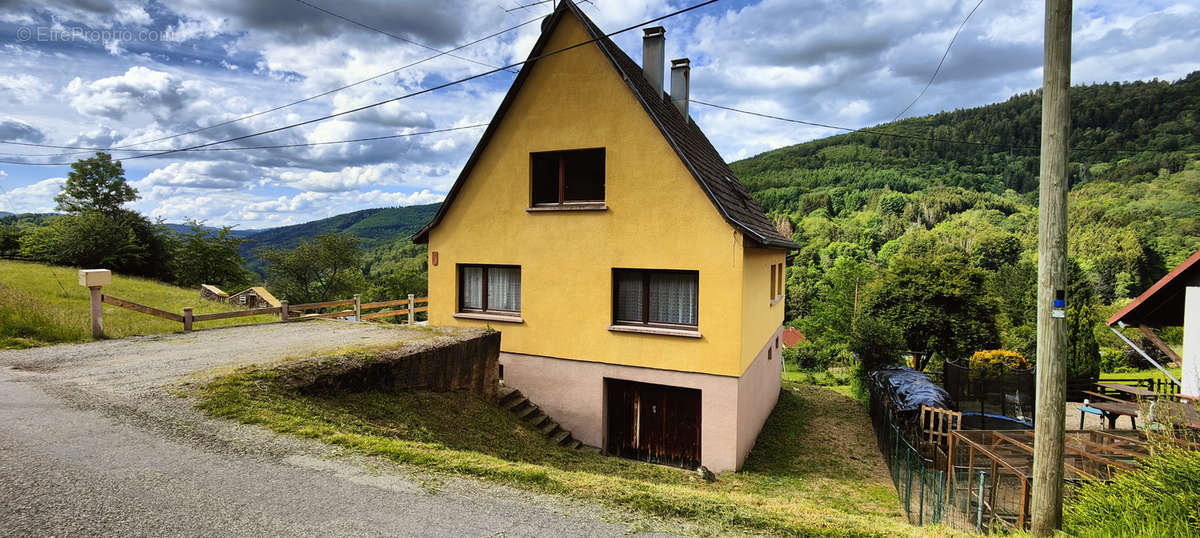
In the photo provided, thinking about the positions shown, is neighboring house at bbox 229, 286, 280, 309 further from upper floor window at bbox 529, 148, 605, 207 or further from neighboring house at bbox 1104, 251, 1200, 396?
neighboring house at bbox 1104, 251, 1200, 396

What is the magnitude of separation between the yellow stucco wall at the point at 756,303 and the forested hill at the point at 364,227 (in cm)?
13951

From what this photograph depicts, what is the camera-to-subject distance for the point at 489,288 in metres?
13.7

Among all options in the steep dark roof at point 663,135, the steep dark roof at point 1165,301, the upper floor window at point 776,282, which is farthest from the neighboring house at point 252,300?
the steep dark roof at point 1165,301

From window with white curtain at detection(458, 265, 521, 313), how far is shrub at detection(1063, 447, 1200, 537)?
35.7ft

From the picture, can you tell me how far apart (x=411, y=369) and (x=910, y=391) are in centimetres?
1197

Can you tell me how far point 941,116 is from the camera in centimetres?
9825

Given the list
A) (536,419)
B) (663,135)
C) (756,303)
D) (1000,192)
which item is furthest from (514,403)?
(1000,192)

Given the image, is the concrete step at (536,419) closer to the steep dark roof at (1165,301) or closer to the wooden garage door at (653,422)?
the wooden garage door at (653,422)

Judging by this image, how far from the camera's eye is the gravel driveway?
4.03 meters

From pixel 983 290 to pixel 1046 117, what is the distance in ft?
85.1

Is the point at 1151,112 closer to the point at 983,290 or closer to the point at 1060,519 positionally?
the point at 983,290

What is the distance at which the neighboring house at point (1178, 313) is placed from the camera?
1004 centimetres

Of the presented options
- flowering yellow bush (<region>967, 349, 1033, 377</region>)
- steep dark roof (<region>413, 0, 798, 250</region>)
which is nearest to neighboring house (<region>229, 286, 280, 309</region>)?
steep dark roof (<region>413, 0, 798, 250</region>)

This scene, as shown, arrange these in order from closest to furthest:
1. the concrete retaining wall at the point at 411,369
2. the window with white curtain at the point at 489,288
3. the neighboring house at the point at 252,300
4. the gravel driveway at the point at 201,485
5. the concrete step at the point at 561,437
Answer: the gravel driveway at the point at 201,485, the concrete retaining wall at the point at 411,369, the concrete step at the point at 561,437, the window with white curtain at the point at 489,288, the neighboring house at the point at 252,300
